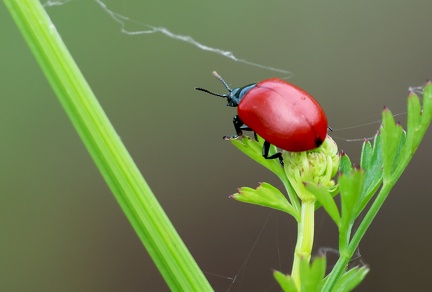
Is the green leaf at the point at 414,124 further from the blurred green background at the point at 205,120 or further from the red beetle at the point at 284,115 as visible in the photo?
the blurred green background at the point at 205,120

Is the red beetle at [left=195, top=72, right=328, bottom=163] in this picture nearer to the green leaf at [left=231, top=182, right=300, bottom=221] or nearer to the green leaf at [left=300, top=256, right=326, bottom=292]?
the green leaf at [left=231, top=182, right=300, bottom=221]

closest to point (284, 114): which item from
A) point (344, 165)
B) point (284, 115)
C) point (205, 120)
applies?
point (284, 115)

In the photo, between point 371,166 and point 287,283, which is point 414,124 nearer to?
point 371,166

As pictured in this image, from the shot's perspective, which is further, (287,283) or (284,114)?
(284,114)

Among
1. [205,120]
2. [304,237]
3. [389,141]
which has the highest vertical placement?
[389,141]

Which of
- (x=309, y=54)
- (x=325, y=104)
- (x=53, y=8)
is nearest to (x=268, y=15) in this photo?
(x=309, y=54)

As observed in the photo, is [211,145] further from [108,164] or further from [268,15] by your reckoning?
[108,164]

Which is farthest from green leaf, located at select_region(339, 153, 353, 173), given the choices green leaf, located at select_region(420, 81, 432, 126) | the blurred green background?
the blurred green background
